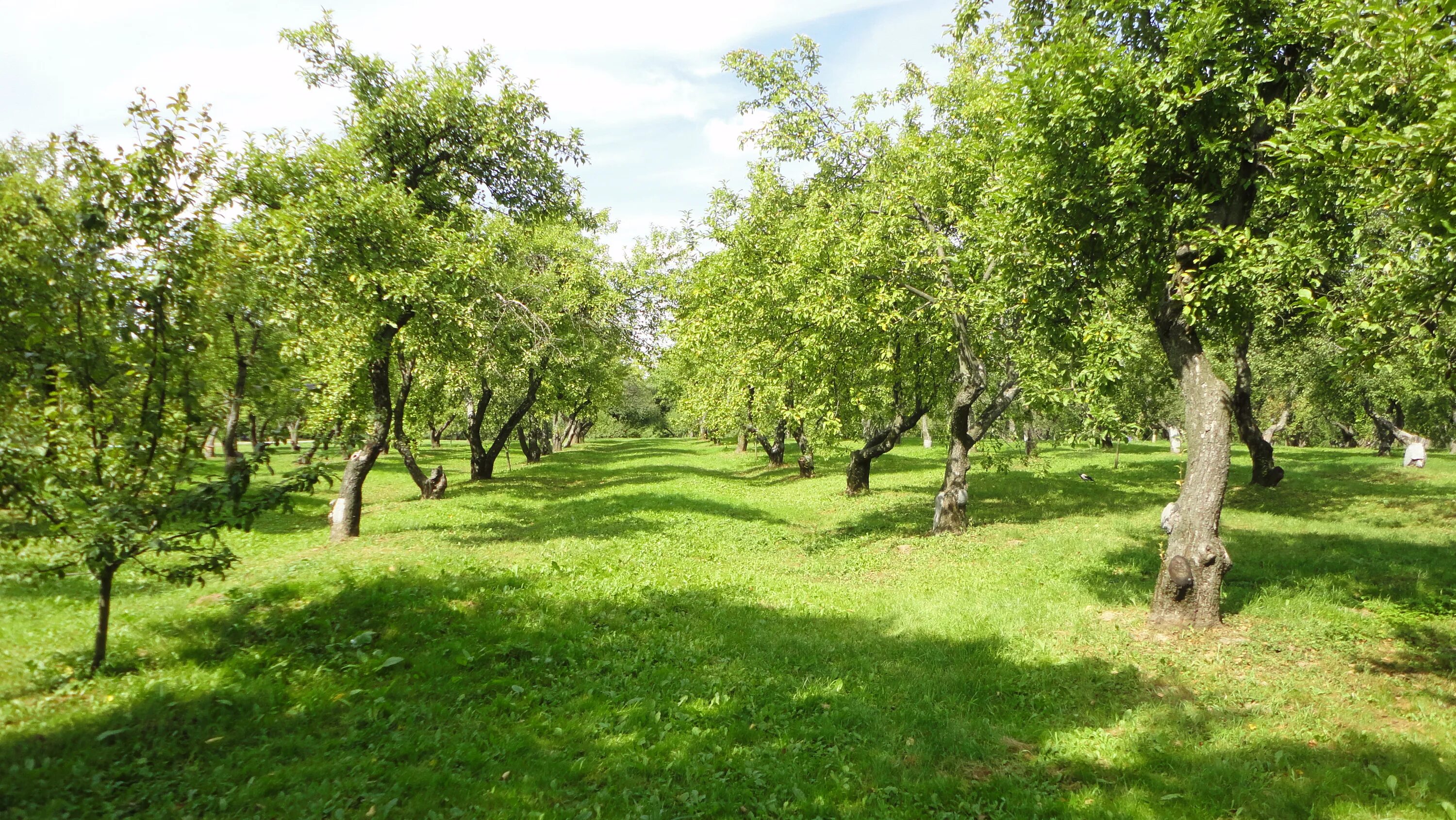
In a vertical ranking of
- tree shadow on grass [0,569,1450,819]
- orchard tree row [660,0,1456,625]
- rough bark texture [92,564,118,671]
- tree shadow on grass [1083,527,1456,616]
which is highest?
orchard tree row [660,0,1456,625]

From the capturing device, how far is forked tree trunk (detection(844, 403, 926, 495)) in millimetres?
26539

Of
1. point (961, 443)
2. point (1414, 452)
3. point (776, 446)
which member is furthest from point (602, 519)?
point (1414, 452)

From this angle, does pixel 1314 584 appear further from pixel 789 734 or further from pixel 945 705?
pixel 789 734

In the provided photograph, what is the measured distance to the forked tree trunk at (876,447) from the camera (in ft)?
87.1

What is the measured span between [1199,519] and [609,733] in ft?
30.6

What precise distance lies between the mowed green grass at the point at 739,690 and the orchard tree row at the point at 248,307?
5.09ft

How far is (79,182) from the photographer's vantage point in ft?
26.9

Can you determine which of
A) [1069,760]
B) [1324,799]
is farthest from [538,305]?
[1324,799]

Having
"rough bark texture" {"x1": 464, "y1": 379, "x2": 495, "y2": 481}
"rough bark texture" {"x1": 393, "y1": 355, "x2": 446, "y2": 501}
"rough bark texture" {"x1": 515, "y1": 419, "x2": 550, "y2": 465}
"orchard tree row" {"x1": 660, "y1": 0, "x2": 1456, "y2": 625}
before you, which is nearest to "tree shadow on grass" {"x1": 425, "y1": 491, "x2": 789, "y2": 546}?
"rough bark texture" {"x1": 393, "y1": 355, "x2": 446, "y2": 501}

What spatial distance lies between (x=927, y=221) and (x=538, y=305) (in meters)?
14.5

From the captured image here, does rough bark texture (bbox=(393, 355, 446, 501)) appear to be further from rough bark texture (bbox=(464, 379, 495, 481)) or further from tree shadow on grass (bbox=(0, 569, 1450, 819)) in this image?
tree shadow on grass (bbox=(0, 569, 1450, 819))

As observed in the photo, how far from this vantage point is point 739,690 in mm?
9234

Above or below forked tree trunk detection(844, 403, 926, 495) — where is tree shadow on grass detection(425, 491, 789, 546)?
below

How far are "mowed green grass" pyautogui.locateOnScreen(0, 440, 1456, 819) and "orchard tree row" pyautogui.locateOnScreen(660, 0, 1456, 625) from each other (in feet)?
8.08
